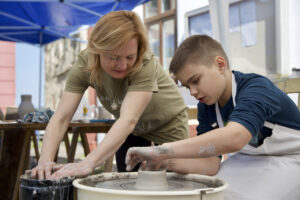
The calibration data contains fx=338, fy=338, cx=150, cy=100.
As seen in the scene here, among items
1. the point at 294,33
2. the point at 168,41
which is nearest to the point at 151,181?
the point at 294,33

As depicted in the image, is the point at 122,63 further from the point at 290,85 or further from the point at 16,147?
the point at 16,147

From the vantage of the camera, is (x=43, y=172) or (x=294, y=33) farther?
(x=294, y=33)

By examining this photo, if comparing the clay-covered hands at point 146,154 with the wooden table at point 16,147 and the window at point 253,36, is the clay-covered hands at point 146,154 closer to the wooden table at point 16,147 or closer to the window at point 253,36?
the wooden table at point 16,147

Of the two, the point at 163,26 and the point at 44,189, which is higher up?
the point at 163,26

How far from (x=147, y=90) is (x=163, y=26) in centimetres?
490

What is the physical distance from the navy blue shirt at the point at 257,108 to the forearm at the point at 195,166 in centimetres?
17

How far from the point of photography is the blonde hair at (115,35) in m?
1.29

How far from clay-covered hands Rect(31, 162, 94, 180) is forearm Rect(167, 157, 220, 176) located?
1.00 feet

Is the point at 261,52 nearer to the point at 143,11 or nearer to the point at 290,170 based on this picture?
the point at 290,170

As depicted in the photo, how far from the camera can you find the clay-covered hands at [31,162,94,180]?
3.54 feet

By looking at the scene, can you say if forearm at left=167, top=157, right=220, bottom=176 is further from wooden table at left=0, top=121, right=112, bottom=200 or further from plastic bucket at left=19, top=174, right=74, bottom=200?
wooden table at left=0, top=121, right=112, bottom=200

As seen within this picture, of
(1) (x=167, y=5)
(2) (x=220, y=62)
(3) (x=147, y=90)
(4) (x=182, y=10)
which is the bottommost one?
(3) (x=147, y=90)

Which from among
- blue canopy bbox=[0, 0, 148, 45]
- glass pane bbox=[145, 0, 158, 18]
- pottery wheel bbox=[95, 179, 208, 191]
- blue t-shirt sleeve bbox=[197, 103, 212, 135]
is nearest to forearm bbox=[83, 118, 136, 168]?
pottery wheel bbox=[95, 179, 208, 191]

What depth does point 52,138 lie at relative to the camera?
145 centimetres
